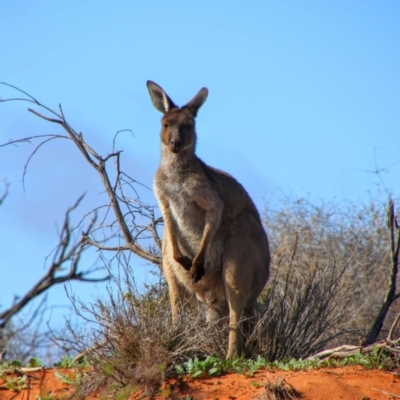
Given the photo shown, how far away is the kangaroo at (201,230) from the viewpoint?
284 inches

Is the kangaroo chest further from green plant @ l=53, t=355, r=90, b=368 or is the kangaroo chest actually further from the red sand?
the red sand

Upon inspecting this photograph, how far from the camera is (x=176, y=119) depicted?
752 cm

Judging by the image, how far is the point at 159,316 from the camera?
6125mm

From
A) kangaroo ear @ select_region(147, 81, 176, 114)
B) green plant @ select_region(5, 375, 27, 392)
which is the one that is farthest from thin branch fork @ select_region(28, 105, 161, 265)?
Result: green plant @ select_region(5, 375, 27, 392)

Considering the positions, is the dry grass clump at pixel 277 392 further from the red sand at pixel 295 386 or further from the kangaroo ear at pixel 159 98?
the kangaroo ear at pixel 159 98

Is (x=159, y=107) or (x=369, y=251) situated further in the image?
(x=369, y=251)

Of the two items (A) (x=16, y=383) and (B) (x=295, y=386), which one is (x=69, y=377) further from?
(B) (x=295, y=386)

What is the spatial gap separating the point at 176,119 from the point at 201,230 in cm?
101

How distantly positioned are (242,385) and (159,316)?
0.83 meters

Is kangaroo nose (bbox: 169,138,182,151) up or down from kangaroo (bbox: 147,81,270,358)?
up

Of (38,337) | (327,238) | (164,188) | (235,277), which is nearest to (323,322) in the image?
(235,277)

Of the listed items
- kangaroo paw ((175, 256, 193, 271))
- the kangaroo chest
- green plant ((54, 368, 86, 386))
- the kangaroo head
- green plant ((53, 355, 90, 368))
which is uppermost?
the kangaroo head

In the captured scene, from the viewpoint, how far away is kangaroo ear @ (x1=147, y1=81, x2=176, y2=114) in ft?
25.1

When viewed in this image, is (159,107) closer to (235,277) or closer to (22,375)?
(235,277)
